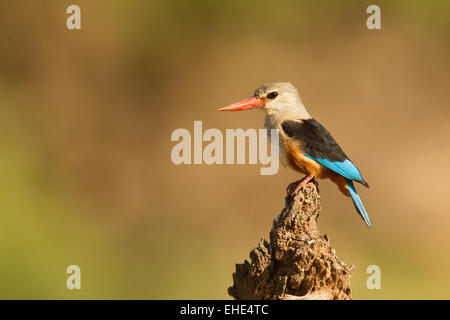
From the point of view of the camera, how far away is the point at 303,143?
445 cm

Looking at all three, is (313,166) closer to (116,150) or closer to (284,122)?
(284,122)

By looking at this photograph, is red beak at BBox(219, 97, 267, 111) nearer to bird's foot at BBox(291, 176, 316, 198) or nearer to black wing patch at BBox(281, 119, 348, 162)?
black wing patch at BBox(281, 119, 348, 162)

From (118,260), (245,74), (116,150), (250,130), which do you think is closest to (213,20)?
(245,74)

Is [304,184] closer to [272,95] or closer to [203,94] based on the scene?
[272,95]

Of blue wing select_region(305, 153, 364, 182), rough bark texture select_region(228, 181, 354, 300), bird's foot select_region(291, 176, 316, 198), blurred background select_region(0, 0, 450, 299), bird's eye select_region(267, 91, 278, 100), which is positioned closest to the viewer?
rough bark texture select_region(228, 181, 354, 300)

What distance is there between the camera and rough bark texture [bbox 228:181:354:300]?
333cm

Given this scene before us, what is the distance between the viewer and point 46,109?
8617mm

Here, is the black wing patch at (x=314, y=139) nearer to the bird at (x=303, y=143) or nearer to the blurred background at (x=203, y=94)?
the bird at (x=303, y=143)

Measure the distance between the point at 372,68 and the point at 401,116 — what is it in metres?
0.73

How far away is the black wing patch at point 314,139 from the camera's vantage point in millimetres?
4430

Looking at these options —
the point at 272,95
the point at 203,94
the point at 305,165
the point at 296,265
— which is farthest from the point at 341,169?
the point at 203,94

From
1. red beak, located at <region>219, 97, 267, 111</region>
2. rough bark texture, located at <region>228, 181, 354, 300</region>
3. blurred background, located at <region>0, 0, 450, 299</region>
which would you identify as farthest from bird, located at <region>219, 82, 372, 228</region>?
blurred background, located at <region>0, 0, 450, 299</region>

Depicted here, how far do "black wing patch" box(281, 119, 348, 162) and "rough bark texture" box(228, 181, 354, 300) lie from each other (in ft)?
2.49

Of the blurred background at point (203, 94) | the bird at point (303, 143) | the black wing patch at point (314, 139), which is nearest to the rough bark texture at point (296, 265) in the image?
the bird at point (303, 143)
